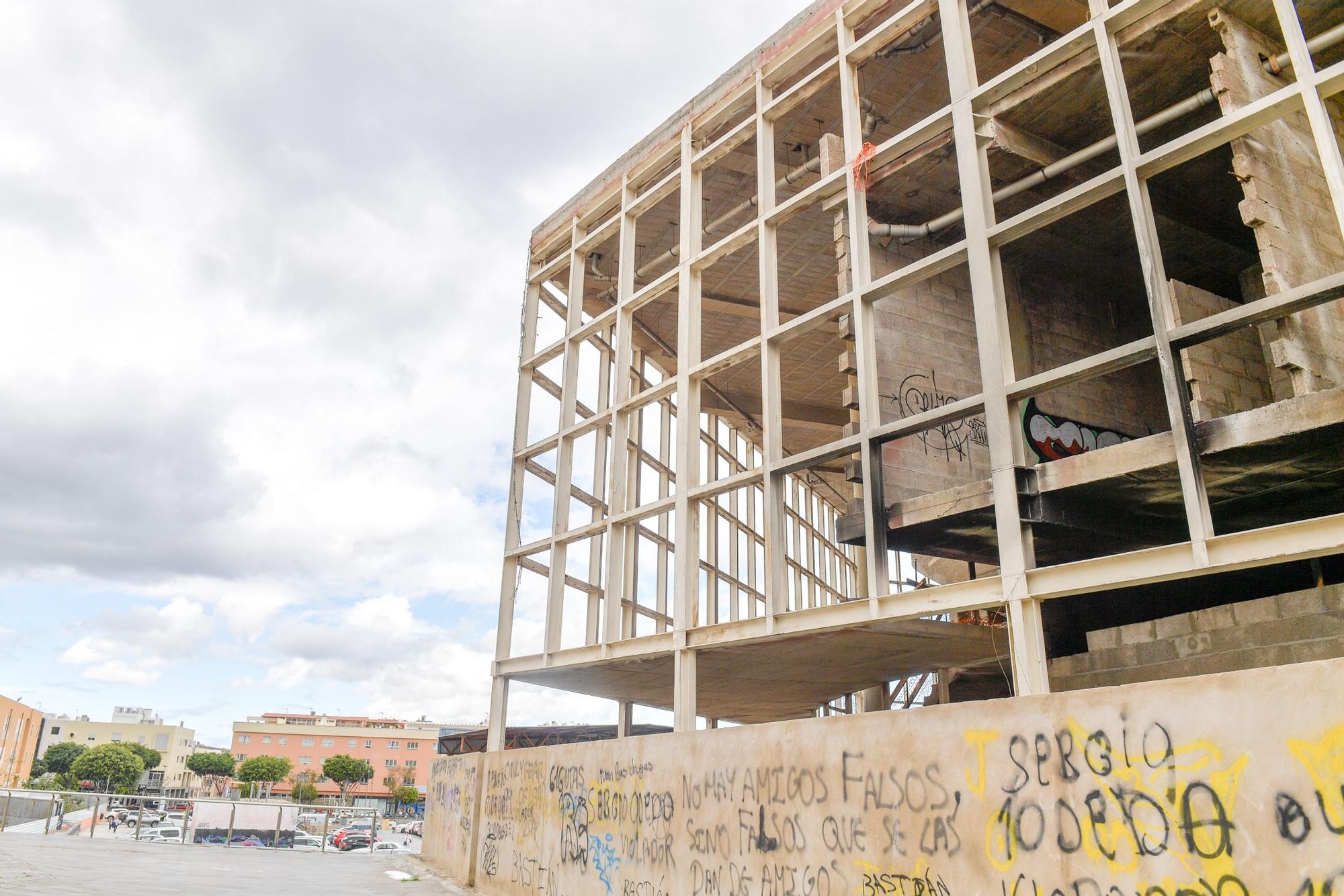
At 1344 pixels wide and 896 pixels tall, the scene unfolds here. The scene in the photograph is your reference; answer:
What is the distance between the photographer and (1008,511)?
970 centimetres

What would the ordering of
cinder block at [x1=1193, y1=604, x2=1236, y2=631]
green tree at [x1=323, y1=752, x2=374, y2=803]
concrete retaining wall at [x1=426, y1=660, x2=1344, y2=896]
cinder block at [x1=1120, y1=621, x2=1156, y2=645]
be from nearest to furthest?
concrete retaining wall at [x1=426, y1=660, x2=1344, y2=896] < cinder block at [x1=1193, y1=604, x2=1236, y2=631] < cinder block at [x1=1120, y1=621, x2=1156, y2=645] < green tree at [x1=323, y1=752, x2=374, y2=803]

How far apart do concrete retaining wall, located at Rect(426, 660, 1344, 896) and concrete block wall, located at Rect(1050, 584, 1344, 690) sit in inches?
140

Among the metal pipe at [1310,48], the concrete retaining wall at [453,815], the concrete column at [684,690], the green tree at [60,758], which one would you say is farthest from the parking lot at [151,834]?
the green tree at [60,758]

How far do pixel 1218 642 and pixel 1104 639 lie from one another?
1.31 meters

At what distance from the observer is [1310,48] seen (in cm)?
977

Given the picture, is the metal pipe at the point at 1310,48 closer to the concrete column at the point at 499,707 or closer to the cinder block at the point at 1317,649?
the cinder block at the point at 1317,649

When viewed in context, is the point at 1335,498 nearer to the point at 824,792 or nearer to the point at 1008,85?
the point at 1008,85

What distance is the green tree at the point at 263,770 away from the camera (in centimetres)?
7438

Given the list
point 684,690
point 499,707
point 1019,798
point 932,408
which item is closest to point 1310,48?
point 932,408

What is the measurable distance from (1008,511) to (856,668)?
25.7 feet

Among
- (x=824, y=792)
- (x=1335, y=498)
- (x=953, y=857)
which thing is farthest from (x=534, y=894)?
(x=1335, y=498)

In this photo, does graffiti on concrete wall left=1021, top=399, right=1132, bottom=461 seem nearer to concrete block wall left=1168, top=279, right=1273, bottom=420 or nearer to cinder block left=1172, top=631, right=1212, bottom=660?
concrete block wall left=1168, top=279, right=1273, bottom=420

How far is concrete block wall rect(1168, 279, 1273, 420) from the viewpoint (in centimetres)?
1057

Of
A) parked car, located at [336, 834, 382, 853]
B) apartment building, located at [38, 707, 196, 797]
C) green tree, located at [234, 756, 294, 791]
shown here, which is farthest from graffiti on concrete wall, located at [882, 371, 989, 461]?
apartment building, located at [38, 707, 196, 797]
